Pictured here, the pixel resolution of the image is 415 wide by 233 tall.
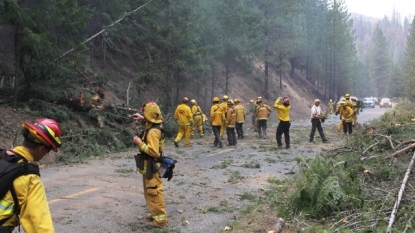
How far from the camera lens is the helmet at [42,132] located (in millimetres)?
2980

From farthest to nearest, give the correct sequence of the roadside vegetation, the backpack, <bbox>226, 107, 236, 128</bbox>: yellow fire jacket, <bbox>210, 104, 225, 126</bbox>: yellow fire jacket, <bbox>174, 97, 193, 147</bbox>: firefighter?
1. <bbox>226, 107, 236, 128</bbox>: yellow fire jacket
2. <bbox>210, 104, 225, 126</bbox>: yellow fire jacket
3. <bbox>174, 97, 193, 147</bbox>: firefighter
4. the roadside vegetation
5. the backpack

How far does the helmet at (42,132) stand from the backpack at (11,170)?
6.8 inches

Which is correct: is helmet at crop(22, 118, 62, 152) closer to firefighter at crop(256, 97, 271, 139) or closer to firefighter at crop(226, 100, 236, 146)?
firefighter at crop(226, 100, 236, 146)

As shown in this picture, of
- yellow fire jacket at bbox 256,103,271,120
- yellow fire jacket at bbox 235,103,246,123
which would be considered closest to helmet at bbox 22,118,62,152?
yellow fire jacket at bbox 235,103,246,123

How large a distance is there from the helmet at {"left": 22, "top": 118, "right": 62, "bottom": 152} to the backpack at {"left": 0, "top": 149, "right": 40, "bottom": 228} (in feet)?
0.56

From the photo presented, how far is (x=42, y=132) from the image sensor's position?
9.81 feet

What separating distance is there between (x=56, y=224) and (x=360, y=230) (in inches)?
170

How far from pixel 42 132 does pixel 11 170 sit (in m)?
0.35

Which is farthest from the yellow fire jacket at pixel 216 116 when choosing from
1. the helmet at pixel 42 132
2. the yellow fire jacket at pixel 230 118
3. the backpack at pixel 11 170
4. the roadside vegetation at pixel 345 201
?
the backpack at pixel 11 170

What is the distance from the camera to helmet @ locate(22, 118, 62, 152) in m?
2.98

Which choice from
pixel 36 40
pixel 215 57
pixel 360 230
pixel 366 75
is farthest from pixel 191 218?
pixel 366 75

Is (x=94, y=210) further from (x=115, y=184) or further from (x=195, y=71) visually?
(x=195, y=71)

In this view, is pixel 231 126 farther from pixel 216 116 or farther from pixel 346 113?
pixel 346 113

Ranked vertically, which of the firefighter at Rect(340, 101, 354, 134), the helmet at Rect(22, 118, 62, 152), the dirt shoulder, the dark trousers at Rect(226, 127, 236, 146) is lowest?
the dirt shoulder
